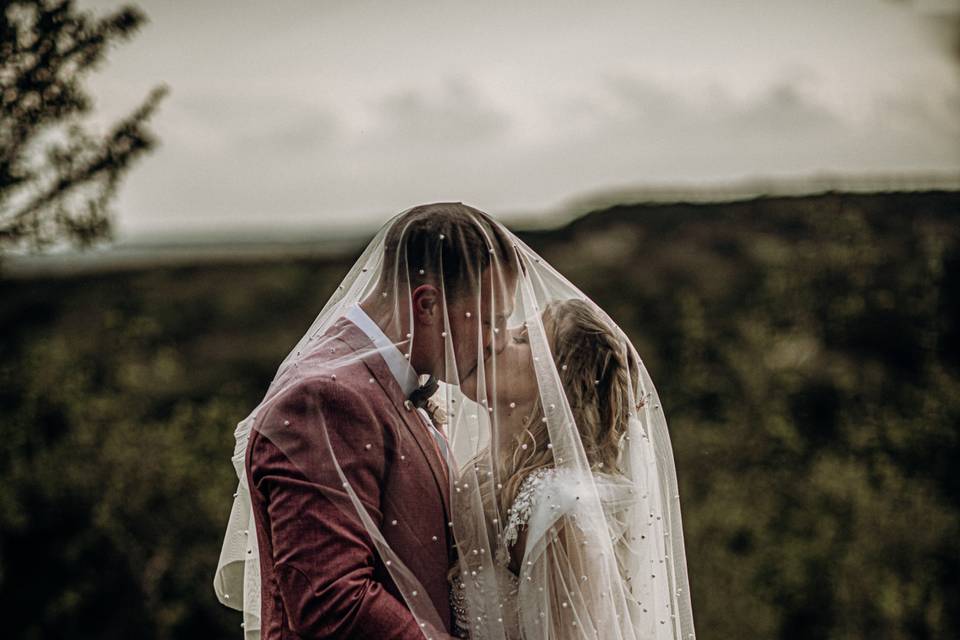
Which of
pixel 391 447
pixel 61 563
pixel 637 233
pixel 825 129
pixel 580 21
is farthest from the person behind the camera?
pixel 637 233

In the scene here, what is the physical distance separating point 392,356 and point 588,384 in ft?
1.70

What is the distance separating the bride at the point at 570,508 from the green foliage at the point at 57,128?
7.40 feet

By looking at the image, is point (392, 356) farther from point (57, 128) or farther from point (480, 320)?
point (57, 128)

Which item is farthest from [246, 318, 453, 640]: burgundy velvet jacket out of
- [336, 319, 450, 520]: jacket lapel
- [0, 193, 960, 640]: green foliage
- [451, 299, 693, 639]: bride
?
[0, 193, 960, 640]: green foliage

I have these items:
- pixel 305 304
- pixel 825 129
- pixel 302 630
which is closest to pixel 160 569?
pixel 302 630

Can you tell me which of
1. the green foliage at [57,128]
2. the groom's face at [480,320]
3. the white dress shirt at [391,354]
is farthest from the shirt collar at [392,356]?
the green foliage at [57,128]

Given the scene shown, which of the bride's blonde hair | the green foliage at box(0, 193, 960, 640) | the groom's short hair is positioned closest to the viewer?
the groom's short hair

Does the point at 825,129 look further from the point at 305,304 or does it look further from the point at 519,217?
the point at 305,304

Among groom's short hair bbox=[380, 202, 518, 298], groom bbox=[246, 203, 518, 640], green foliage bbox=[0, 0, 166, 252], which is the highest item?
green foliage bbox=[0, 0, 166, 252]

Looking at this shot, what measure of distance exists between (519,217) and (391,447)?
15390mm

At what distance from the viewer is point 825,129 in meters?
12.1

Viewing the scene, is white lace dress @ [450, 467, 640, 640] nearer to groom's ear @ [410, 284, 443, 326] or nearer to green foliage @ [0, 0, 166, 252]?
groom's ear @ [410, 284, 443, 326]

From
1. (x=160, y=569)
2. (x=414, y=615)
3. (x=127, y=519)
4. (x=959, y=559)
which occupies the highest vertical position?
(x=414, y=615)

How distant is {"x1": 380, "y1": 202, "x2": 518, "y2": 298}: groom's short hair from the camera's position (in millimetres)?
2289
